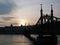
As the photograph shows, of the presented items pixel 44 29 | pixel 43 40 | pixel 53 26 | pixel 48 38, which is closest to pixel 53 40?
pixel 48 38

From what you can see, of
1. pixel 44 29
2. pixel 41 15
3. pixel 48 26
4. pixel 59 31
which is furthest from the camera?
pixel 41 15

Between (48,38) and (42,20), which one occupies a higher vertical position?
(42,20)

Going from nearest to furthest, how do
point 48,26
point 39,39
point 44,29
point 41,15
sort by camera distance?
1. point 48,26
2. point 44,29
3. point 39,39
4. point 41,15

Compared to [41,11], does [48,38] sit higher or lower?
lower

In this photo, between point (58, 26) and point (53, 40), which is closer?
point (58, 26)

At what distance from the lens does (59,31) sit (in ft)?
251

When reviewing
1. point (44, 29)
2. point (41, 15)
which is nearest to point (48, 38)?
point (41, 15)

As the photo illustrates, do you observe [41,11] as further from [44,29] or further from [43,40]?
[44,29]

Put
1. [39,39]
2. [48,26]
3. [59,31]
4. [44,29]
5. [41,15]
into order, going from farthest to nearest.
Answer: [41,15] < [39,39] < [44,29] < [48,26] < [59,31]

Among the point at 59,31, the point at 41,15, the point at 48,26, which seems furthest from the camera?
the point at 41,15

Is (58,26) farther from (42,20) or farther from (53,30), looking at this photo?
(42,20)

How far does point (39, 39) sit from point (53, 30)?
36.5m

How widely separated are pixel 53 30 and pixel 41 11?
46854 millimetres

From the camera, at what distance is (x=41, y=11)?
4973 inches
